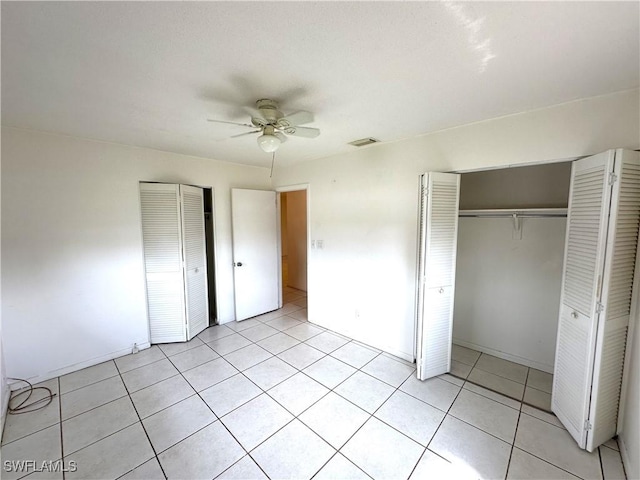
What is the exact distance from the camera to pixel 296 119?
5.75 feet

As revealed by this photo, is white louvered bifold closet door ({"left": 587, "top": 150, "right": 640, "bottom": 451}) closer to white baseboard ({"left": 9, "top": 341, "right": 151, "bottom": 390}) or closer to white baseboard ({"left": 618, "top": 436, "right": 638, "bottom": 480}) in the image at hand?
white baseboard ({"left": 618, "top": 436, "right": 638, "bottom": 480})

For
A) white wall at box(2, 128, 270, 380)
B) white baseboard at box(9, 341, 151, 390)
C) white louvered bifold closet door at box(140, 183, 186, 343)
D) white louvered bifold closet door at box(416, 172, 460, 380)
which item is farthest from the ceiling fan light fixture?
white baseboard at box(9, 341, 151, 390)

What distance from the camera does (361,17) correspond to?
1083 mm

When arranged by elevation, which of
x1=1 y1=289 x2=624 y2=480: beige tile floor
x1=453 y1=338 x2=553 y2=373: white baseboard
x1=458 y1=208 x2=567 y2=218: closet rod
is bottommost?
x1=1 y1=289 x2=624 y2=480: beige tile floor

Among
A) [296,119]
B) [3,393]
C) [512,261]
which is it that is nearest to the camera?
[296,119]

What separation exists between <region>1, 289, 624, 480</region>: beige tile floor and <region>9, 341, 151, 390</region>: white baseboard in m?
0.07

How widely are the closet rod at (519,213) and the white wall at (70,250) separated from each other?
3649 mm

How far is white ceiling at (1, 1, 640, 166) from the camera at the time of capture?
106 cm

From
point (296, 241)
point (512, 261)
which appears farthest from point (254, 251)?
point (512, 261)

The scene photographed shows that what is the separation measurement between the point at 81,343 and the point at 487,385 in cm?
407

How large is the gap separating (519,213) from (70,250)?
4.57 metres

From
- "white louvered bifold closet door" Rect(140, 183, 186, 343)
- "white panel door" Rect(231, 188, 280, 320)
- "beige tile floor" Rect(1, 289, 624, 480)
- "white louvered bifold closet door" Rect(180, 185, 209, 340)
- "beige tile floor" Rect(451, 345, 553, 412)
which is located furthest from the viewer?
"white panel door" Rect(231, 188, 280, 320)

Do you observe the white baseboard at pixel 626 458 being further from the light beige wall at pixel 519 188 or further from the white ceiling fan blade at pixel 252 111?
the white ceiling fan blade at pixel 252 111

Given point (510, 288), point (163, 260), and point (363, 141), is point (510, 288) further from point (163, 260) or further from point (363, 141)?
point (163, 260)
